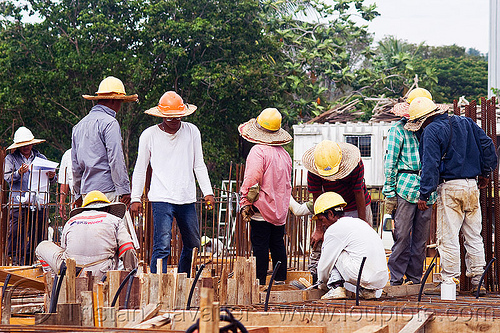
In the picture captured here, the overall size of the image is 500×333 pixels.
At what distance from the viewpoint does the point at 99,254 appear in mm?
5828

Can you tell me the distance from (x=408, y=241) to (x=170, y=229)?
2251 mm

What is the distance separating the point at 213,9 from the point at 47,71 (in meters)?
5.87

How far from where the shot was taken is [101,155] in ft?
21.7

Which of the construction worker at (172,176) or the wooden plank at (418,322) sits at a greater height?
the construction worker at (172,176)

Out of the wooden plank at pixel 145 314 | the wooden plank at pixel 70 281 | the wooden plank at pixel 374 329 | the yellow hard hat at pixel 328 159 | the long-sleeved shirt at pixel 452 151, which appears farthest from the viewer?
the yellow hard hat at pixel 328 159

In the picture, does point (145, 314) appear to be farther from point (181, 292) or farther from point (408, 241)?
point (408, 241)

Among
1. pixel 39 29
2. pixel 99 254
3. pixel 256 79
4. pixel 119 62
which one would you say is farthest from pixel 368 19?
pixel 99 254

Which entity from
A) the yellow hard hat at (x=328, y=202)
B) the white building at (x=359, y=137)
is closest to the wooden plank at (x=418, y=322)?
the yellow hard hat at (x=328, y=202)

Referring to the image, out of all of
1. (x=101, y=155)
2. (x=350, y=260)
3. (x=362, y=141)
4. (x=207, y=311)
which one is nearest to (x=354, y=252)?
(x=350, y=260)

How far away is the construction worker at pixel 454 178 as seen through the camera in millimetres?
6391

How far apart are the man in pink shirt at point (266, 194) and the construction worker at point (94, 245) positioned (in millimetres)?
1353

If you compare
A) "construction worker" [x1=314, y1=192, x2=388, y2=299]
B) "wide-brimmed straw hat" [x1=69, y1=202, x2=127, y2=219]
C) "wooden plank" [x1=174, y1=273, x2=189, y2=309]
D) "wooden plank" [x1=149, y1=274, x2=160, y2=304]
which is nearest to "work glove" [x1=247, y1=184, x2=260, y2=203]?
"construction worker" [x1=314, y1=192, x2=388, y2=299]

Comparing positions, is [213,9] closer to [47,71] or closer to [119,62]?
[119,62]

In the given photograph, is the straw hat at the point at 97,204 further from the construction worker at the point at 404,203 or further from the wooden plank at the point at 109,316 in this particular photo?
the construction worker at the point at 404,203
